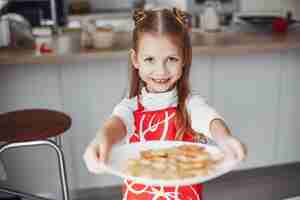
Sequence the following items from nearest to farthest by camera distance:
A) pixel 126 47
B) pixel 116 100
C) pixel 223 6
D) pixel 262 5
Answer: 1. pixel 126 47
2. pixel 116 100
3. pixel 262 5
4. pixel 223 6

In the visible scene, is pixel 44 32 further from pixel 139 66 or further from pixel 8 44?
pixel 139 66

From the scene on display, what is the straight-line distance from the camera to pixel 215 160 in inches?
40.4

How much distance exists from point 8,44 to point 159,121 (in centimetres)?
142

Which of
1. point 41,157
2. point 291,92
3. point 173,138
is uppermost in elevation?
point 173,138

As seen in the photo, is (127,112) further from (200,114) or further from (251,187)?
(251,187)

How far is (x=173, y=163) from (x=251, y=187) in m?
1.79

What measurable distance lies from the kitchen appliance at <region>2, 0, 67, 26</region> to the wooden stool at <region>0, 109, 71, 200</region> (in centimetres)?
174

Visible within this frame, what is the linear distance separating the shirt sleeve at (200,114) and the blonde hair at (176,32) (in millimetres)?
19

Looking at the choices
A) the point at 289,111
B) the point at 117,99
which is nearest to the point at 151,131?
the point at 117,99

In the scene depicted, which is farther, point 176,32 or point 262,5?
point 262,5

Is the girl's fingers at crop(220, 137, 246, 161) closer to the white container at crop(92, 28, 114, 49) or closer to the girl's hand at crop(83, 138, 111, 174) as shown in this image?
the girl's hand at crop(83, 138, 111, 174)

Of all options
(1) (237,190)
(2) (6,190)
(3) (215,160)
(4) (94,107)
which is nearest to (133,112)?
(3) (215,160)

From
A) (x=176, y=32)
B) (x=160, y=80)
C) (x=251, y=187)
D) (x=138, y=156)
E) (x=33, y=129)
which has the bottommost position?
(x=251, y=187)

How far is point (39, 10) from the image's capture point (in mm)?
3787
